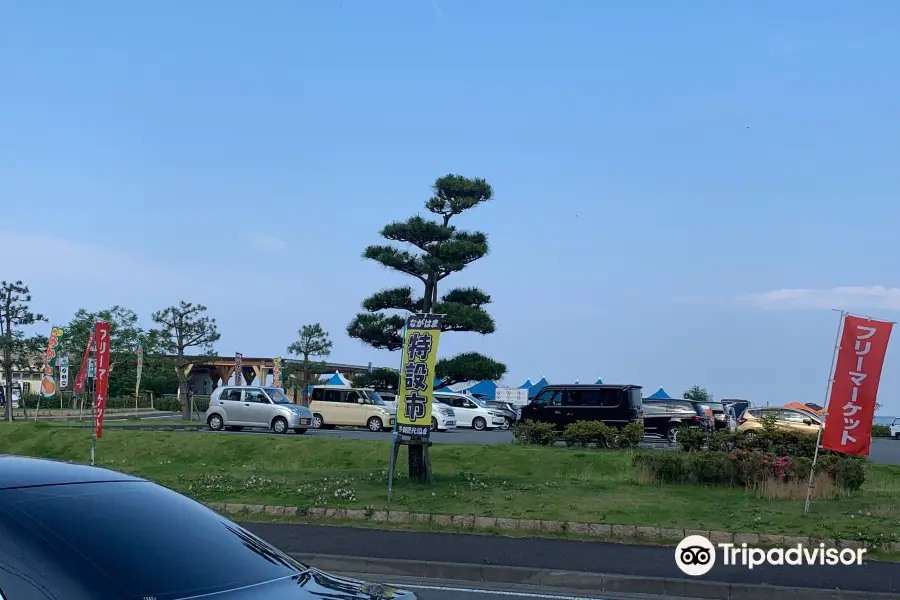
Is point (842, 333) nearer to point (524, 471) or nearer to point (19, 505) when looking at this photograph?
point (524, 471)

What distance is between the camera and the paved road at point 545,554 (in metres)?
9.11

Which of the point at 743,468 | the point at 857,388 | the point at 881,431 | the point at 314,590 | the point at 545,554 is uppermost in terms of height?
the point at 857,388

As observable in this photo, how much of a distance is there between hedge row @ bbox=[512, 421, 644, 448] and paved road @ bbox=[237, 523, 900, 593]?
12.1 m

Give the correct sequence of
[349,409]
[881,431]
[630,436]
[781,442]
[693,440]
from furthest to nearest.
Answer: [881,431] < [349,409] < [630,436] < [693,440] < [781,442]

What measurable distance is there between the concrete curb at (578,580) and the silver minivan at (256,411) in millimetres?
21396

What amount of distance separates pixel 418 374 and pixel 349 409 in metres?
22.1

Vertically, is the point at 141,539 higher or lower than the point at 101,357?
lower

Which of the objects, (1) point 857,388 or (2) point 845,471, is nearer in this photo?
(1) point 857,388

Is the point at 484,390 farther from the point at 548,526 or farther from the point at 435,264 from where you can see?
the point at 548,526

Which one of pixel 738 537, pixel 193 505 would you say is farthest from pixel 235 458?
pixel 193 505

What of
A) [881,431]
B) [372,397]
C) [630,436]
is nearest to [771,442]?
A: [630,436]

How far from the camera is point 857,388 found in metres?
12.9

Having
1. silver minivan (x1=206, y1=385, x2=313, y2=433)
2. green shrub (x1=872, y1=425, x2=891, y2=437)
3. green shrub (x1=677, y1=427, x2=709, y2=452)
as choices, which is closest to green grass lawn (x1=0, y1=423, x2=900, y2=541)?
green shrub (x1=677, y1=427, x2=709, y2=452)

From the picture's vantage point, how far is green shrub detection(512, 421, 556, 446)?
23.6 m
